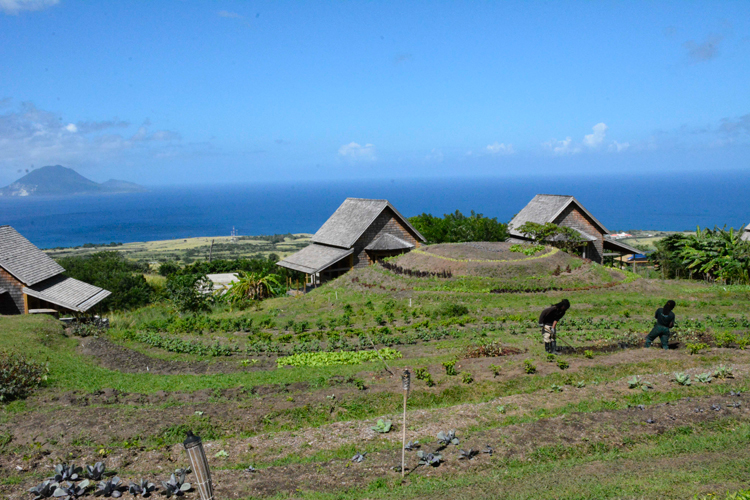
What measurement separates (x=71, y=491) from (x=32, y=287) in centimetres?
2348

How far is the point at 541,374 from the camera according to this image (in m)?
14.1

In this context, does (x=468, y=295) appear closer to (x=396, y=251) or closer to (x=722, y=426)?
(x=396, y=251)

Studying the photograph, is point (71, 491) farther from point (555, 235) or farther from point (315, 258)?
point (555, 235)

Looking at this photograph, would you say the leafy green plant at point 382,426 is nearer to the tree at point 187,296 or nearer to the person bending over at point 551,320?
the person bending over at point 551,320

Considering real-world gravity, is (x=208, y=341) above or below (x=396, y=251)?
below

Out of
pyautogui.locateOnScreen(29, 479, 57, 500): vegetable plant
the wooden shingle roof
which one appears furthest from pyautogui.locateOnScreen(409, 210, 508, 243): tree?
pyautogui.locateOnScreen(29, 479, 57, 500): vegetable plant

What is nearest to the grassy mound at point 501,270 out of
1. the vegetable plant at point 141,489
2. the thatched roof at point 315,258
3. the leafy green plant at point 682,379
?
the thatched roof at point 315,258

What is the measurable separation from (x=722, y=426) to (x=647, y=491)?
3678 mm

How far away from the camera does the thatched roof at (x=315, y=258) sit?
1452 inches

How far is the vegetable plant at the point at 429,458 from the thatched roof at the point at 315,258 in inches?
1060

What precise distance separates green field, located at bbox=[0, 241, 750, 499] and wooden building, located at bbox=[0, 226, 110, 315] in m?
4.55

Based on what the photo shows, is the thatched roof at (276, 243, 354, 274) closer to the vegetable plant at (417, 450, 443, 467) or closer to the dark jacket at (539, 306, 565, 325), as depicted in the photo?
the dark jacket at (539, 306, 565, 325)

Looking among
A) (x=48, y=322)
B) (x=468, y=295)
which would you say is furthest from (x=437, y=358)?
(x=48, y=322)

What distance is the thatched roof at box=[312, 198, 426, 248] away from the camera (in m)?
38.3
